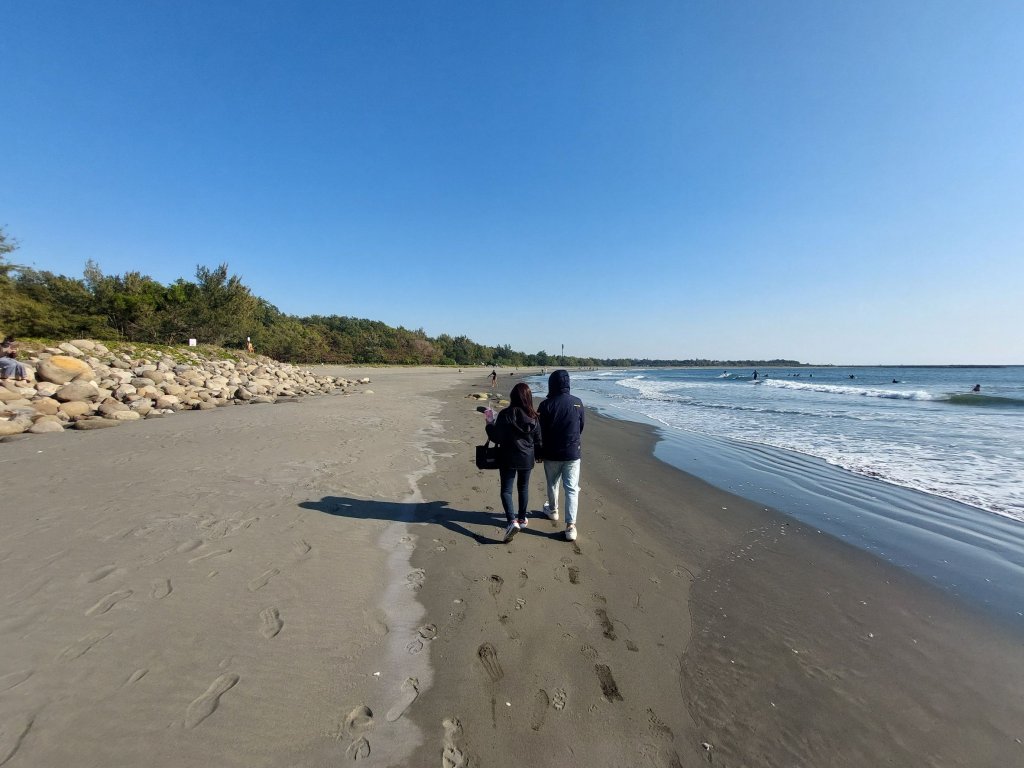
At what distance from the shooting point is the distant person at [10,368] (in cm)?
1063

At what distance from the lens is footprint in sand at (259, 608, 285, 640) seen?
3.04 meters

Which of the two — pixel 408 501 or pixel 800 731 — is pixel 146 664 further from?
pixel 800 731

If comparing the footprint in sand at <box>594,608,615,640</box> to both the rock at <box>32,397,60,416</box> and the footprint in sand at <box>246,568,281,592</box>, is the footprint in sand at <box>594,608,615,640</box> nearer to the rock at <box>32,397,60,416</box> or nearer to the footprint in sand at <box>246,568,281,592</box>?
the footprint in sand at <box>246,568,281,592</box>

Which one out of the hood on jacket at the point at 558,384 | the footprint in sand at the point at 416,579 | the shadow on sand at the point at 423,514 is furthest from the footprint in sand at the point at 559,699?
the hood on jacket at the point at 558,384

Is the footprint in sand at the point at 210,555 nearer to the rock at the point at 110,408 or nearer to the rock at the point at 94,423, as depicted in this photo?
the rock at the point at 94,423

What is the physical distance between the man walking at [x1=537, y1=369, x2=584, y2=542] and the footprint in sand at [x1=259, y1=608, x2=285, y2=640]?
3127mm

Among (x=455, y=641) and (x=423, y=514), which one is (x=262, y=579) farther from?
(x=423, y=514)

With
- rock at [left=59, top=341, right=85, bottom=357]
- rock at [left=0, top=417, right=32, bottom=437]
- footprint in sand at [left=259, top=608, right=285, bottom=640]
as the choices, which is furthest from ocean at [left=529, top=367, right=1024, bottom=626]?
rock at [left=59, top=341, right=85, bottom=357]

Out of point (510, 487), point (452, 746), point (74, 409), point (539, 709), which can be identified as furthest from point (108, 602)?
point (74, 409)

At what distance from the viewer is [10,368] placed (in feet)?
34.9

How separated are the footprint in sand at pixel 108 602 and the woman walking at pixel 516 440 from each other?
141 inches

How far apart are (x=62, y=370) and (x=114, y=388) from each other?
1280 millimetres

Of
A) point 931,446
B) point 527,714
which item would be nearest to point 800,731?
point 527,714

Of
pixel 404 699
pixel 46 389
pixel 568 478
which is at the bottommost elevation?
pixel 404 699
